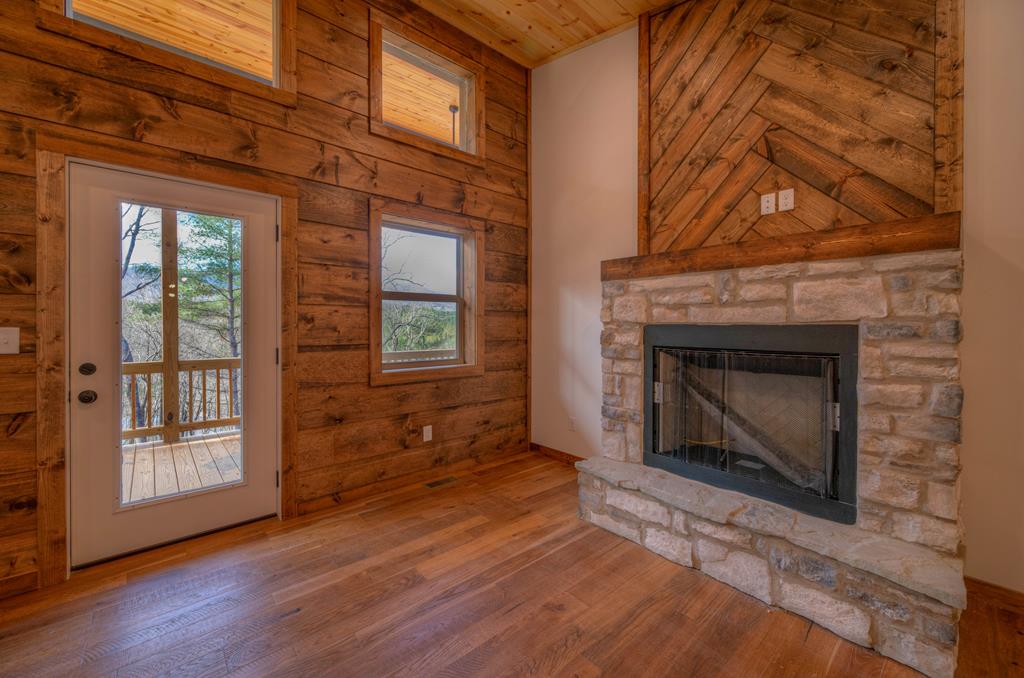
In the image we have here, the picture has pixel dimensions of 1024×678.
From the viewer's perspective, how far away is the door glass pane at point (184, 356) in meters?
2.27

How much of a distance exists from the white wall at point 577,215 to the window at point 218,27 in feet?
6.89

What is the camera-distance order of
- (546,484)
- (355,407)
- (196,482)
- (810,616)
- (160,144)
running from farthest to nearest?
(546,484)
(355,407)
(196,482)
(160,144)
(810,616)

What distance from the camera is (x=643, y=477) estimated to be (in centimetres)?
255

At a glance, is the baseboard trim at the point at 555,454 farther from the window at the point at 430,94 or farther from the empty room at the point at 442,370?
the window at the point at 430,94

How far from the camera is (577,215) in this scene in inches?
145

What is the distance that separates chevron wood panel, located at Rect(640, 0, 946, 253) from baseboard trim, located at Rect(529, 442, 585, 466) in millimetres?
1797

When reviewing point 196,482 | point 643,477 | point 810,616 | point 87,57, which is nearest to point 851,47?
point 643,477

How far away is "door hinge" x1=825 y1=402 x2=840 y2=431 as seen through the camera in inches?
80.9

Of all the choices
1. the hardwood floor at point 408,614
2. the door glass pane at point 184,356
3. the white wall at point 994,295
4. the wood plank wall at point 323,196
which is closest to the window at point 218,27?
the wood plank wall at point 323,196

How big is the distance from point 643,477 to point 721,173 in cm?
193

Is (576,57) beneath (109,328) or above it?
above

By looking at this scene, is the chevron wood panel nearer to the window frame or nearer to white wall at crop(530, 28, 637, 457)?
white wall at crop(530, 28, 637, 457)

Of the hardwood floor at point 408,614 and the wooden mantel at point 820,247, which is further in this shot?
the wooden mantel at point 820,247

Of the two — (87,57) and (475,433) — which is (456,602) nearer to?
(475,433)
